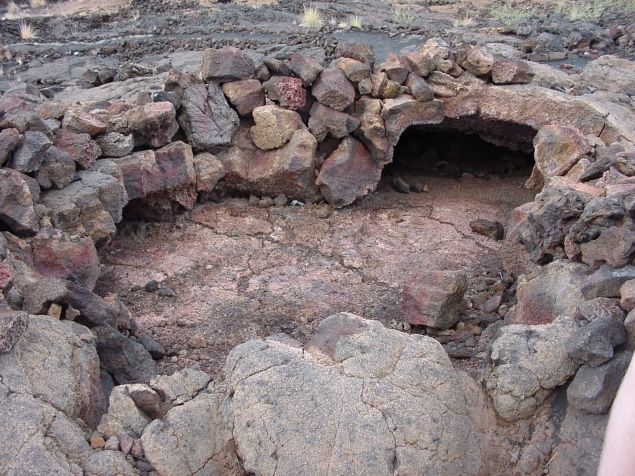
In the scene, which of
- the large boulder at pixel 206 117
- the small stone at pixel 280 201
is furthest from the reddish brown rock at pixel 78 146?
the small stone at pixel 280 201

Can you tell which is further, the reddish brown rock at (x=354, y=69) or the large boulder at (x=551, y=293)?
the reddish brown rock at (x=354, y=69)

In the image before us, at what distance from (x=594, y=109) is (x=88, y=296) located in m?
3.99

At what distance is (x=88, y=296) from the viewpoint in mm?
3035

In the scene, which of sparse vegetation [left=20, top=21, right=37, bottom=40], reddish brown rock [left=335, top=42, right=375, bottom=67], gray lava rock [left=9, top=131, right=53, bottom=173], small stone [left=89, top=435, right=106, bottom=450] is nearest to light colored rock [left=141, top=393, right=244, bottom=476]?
small stone [left=89, top=435, right=106, bottom=450]

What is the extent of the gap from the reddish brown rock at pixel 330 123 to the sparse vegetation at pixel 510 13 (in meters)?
5.84

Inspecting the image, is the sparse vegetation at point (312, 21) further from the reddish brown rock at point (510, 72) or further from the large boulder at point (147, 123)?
the large boulder at point (147, 123)

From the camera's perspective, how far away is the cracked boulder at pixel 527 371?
2398 millimetres

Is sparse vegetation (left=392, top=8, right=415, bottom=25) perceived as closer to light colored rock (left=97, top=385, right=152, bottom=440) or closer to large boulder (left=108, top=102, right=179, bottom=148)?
large boulder (left=108, top=102, right=179, bottom=148)

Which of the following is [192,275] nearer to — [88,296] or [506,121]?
[88,296]

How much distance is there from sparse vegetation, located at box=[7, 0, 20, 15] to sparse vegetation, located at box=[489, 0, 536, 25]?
11.2 m

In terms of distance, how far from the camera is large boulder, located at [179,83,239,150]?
492 centimetres

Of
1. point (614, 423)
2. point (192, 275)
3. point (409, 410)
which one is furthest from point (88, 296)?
point (614, 423)

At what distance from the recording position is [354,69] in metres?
5.04

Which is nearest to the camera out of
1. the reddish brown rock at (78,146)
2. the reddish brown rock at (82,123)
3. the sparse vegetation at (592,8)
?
the reddish brown rock at (78,146)
